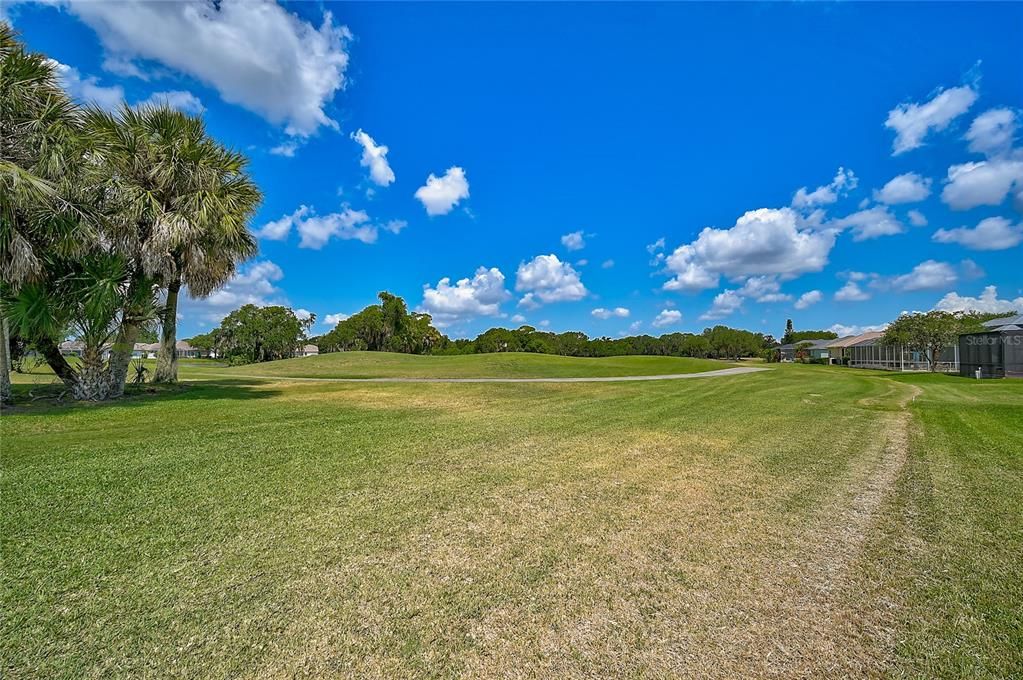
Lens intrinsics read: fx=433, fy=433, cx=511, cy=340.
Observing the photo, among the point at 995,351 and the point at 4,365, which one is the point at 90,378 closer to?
the point at 4,365

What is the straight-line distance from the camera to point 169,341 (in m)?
14.7

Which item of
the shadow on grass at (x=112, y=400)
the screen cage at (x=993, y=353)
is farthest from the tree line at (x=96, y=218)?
the screen cage at (x=993, y=353)

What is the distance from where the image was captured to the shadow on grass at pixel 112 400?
9.62 m

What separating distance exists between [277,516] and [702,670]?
3.69 metres

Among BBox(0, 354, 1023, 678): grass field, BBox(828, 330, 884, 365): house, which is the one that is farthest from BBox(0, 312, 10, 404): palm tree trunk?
BBox(828, 330, 884, 365): house

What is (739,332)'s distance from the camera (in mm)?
88625

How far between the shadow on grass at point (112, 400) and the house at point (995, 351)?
3591 cm

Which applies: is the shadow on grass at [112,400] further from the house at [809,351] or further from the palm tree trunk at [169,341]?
the house at [809,351]

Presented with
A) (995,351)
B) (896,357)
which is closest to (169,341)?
(995,351)

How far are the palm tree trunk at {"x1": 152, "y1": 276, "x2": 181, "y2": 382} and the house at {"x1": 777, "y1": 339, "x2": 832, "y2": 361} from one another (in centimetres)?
7518

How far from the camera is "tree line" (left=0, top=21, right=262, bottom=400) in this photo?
9297 millimetres

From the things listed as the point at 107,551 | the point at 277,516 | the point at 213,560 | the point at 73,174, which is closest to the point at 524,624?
the point at 213,560

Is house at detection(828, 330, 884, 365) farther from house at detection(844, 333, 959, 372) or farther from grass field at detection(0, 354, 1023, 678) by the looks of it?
grass field at detection(0, 354, 1023, 678)

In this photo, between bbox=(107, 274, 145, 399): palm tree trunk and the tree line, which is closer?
the tree line
